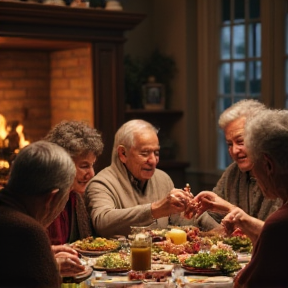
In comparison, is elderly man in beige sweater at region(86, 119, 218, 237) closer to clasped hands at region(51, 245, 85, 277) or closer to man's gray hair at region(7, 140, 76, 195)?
clasped hands at region(51, 245, 85, 277)

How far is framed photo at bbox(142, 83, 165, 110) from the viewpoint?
6.01m

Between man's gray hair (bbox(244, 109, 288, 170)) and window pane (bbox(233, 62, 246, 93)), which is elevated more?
window pane (bbox(233, 62, 246, 93))

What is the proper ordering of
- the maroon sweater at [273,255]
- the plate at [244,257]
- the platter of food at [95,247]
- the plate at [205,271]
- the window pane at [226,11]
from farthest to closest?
the window pane at [226,11], the platter of food at [95,247], the plate at [244,257], the plate at [205,271], the maroon sweater at [273,255]

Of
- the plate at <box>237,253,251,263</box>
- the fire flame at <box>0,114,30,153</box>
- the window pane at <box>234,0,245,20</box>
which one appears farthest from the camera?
the window pane at <box>234,0,245,20</box>

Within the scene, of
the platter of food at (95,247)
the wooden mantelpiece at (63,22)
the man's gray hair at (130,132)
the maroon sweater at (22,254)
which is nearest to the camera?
the maroon sweater at (22,254)

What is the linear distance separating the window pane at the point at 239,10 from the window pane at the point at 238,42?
8cm

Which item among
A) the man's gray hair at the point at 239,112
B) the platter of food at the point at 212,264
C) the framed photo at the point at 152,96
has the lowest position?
the platter of food at the point at 212,264

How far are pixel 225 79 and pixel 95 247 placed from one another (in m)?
3.31

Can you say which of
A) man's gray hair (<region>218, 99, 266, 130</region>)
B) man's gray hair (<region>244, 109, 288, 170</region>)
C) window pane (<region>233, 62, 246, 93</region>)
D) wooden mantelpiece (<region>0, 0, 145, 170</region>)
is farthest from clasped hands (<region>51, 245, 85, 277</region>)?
window pane (<region>233, 62, 246, 93</region>)

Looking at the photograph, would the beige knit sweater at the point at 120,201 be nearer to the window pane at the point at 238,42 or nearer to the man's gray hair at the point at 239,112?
the man's gray hair at the point at 239,112

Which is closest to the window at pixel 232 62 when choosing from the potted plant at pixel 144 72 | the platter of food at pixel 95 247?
the potted plant at pixel 144 72

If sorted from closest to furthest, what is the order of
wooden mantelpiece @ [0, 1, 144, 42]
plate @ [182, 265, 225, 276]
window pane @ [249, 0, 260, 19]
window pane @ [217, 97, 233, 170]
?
plate @ [182, 265, 225, 276] < wooden mantelpiece @ [0, 1, 144, 42] < window pane @ [249, 0, 260, 19] < window pane @ [217, 97, 233, 170]

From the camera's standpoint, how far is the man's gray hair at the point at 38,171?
2041 mm

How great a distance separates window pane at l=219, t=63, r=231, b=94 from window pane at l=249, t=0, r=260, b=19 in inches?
20.4
